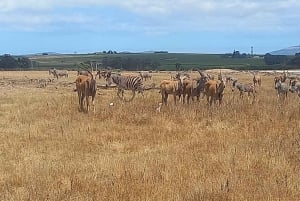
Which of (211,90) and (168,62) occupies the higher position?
(211,90)

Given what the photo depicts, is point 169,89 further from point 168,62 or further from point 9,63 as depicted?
point 168,62

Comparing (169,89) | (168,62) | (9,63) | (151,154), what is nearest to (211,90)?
(169,89)

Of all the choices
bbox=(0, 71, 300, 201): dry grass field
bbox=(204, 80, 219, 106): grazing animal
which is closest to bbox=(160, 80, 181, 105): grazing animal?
bbox=(204, 80, 219, 106): grazing animal

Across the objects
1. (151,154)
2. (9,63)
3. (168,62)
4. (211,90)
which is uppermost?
(211,90)

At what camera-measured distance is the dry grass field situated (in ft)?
28.5

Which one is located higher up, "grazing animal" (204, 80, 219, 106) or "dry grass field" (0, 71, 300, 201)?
"grazing animal" (204, 80, 219, 106)

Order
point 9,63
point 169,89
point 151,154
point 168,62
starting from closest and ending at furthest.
→ 1. point 151,154
2. point 169,89
3. point 9,63
4. point 168,62

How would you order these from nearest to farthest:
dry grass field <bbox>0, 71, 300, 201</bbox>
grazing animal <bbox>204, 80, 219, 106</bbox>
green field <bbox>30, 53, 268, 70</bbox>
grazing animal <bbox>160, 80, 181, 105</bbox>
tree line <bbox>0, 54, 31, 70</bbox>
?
dry grass field <bbox>0, 71, 300, 201</bbox> < grazing animal <bbox>204, 80, 219, 106</bbox> < grazing animal <bbox>160, 80, 181, 105</bbox> < tree line <bbox>0, 54, 31, 70</bbox> < green field <bbox>30, 53, 268, 70</bbox>

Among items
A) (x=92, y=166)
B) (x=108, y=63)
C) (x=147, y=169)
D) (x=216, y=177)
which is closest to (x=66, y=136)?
(x=92, y=166)

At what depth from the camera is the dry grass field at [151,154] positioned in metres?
8.67

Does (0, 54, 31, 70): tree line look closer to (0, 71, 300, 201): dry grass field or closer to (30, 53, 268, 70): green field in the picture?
(30, 53, 268, 70): green field

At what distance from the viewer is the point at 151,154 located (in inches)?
460

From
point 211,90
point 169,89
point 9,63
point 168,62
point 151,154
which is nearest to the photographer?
point 151,154

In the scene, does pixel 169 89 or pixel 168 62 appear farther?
pixel 168 62
